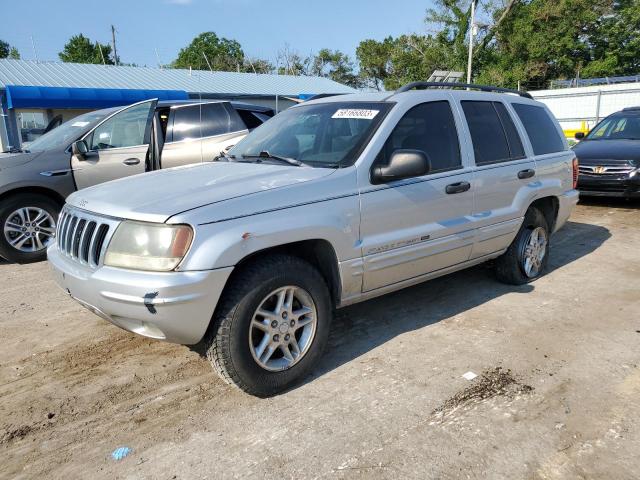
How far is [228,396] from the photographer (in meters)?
3.13

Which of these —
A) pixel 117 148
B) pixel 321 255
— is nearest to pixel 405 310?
pixel 321 255

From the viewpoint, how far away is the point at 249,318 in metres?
2.88

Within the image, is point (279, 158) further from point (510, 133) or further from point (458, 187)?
point (510, 133)

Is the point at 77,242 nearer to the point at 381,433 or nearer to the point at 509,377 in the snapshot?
the point at 381,433

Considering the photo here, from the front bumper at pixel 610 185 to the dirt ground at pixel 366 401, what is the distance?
4.45m

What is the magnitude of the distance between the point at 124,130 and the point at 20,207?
5.36ft

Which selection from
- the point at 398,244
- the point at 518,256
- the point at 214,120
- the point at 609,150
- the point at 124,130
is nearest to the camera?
the point at 398,244

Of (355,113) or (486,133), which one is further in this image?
(486,133)

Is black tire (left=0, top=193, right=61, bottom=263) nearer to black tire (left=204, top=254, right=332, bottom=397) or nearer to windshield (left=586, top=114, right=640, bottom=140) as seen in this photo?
black tire (left=204, top=254, right=332, bottom=397)

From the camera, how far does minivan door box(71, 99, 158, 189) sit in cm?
638

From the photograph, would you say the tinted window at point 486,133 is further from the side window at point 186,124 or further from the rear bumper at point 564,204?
the side window at point 186,124

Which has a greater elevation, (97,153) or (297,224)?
(97,153)

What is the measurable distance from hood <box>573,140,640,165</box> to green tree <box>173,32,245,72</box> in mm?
61094

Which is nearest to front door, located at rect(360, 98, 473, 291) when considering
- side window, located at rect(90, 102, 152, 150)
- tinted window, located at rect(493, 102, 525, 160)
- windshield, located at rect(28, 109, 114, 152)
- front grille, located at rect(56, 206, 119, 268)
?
tinted window, located at rect(493, 102, 525, 160)
